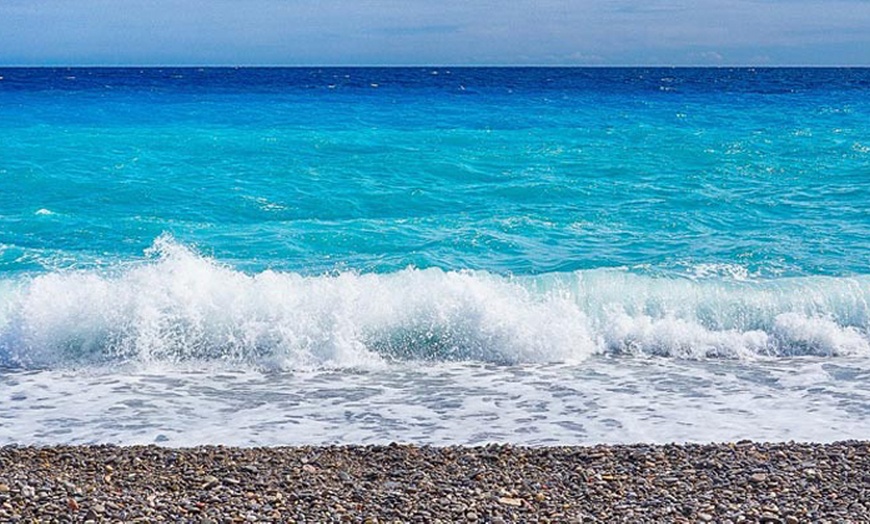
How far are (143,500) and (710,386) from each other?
5008mm

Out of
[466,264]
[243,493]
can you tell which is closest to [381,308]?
[466,264]

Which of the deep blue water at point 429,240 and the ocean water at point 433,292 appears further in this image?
the deep blue water at point 429,240

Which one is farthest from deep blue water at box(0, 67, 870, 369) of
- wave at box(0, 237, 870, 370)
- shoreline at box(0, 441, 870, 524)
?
shoreline at box(0, 441, 870, 524)

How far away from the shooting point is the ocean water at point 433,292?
7883 mm

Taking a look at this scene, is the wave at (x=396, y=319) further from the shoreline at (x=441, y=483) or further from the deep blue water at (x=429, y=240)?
the shoreline at (x=441, y=483)

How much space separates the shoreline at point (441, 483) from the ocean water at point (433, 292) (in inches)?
29.1

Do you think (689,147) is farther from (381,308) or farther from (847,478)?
(847,478)

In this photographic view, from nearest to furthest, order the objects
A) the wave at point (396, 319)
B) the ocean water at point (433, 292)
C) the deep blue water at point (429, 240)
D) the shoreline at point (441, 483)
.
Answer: the shoreline at point (441, 483) → the ocean water at point (433, 292) → the wave at point (396, 319) → the deep blue water at point (429, 240)

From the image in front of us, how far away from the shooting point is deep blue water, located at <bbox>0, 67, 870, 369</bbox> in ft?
32.4

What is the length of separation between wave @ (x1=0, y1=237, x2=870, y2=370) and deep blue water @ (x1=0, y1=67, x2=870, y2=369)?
3cm

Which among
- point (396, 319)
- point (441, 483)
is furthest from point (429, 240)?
point (441, 483)

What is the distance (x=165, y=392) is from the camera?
27.8ft

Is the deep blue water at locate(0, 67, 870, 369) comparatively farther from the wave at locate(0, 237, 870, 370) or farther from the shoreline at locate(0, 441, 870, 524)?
the shoreline at locate(0, 441, 870, 524)

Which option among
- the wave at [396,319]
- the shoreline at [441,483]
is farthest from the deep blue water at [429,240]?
the shoreline at [441,483]
